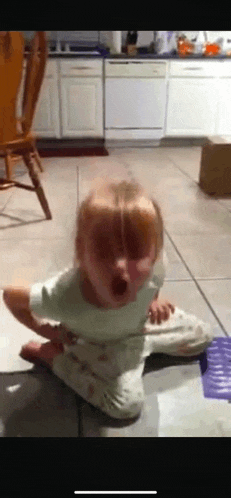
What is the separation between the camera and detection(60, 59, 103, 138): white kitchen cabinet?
11.4 feet

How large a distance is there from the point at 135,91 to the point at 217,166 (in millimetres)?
1536

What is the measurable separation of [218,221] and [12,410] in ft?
4.42

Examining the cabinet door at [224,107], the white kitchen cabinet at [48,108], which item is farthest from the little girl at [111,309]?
the cabinet door at [224,107]

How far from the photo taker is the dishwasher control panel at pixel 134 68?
3.51m

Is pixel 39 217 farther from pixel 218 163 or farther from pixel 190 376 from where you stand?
pixel 190 376

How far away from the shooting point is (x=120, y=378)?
36.3 inches

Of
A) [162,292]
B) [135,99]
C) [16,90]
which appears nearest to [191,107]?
[135,99]

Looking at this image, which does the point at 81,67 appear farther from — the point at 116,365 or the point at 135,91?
the point at 116,365

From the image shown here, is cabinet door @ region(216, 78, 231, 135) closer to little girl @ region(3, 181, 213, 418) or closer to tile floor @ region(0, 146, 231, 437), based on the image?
tile floor @ region(0, 146, 231, 437)

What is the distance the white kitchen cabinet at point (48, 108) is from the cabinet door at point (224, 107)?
1310mm

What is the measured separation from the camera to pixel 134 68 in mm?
3529

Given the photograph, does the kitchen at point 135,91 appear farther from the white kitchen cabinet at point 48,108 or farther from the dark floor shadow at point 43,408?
the dark floor shadow at point 43,408

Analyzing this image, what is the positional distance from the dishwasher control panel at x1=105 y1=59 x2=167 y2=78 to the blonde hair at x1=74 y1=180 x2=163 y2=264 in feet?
9.78
